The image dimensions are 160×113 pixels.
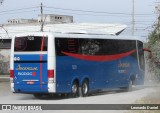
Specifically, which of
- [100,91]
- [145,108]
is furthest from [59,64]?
[145,108]

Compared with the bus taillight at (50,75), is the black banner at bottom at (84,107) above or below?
below

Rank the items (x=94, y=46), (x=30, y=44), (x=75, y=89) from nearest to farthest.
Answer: (x=30, y=44) → (x=75, y=89) → (x=94, y=46)

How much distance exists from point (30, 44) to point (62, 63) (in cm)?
172

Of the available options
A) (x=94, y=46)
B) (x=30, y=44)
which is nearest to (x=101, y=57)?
(x=94, y=46)

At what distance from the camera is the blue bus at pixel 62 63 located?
72.7 ft

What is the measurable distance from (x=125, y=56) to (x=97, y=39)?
334 centimetres

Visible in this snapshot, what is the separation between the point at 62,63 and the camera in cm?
2256

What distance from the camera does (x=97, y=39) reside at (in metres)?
25.6

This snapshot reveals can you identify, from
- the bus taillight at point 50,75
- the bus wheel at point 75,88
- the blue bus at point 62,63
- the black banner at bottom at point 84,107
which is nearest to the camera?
the black banner at bottom at point 84,107

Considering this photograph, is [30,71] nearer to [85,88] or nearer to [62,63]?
[62,63]

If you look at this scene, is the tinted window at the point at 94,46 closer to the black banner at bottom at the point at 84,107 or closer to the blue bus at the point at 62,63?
the blue bus at the point at 62,63

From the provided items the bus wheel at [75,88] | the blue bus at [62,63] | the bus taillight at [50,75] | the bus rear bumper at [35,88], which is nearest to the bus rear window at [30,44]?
the blue bus at [62,63]

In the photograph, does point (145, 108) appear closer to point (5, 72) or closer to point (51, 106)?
point (51, 106)

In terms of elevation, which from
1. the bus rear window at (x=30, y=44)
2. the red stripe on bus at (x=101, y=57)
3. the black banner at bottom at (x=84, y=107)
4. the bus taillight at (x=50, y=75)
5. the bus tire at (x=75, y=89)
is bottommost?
the black banner at bottom at (x=84, y=107)
